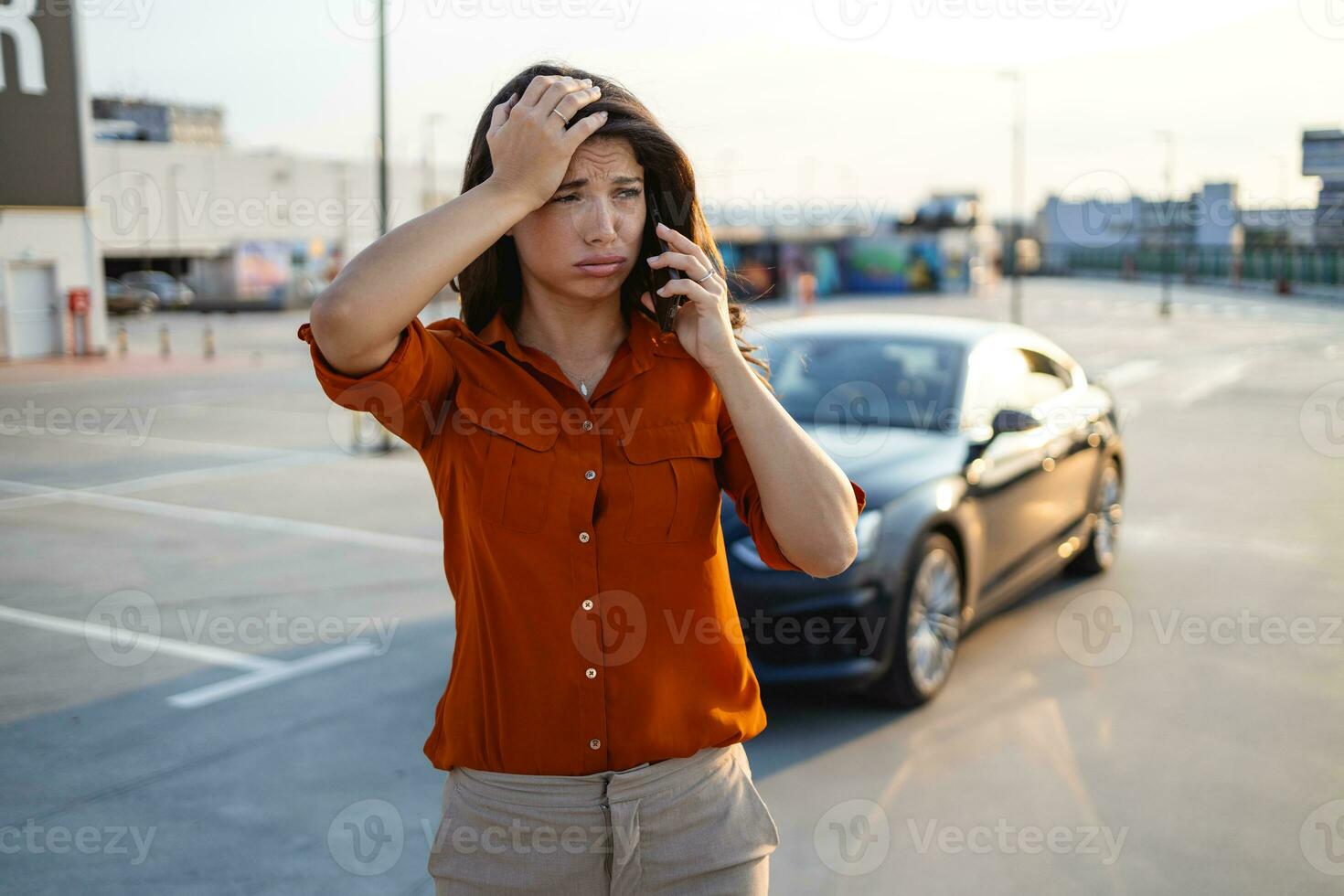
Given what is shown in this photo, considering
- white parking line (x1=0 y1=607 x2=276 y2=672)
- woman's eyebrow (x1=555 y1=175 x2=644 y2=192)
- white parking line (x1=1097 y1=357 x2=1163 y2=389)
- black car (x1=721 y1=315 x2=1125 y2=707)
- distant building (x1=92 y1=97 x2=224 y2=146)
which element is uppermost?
distant building (x1=92 y1=97 x2=224 y2=146)

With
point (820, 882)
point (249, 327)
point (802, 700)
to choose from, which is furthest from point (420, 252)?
point (249, 327)

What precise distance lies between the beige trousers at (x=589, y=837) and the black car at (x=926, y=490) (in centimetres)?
245

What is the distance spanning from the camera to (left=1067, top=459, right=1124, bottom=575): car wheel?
7.48 metres

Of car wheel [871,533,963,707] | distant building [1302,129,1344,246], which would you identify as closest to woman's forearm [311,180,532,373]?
car wheel [871,533,963,707]

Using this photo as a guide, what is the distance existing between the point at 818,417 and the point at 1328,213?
2.57m

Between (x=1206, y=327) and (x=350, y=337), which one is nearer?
(x=350, y=337)

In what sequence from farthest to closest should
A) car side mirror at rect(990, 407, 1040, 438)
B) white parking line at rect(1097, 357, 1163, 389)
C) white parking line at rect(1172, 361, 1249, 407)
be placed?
white parking line at rect(1097, 357, 1163, 389)
white parking line at rect(1172, 361, 1249, 407)
car side mirror at rect(990, 407, 1040, 438)

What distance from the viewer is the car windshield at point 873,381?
6.12m

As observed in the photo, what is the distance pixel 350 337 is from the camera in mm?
1636

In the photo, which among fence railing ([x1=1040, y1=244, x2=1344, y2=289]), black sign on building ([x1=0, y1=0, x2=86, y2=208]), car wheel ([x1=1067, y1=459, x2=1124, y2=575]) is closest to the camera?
car wheel ([x1=1067, y1=459, x2=1124, y2=575])

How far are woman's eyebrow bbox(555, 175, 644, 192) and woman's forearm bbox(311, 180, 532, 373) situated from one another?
113 millimetres

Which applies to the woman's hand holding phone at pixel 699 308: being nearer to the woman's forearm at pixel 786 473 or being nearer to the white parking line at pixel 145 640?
the woman's forearm at pixel 786 473

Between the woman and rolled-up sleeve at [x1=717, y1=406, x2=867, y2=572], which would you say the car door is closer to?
rolled-up sleeve at [x1=717, y1=406, x2=867, y2=572]

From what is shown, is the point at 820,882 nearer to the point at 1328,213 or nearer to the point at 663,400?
the point at 663,400
